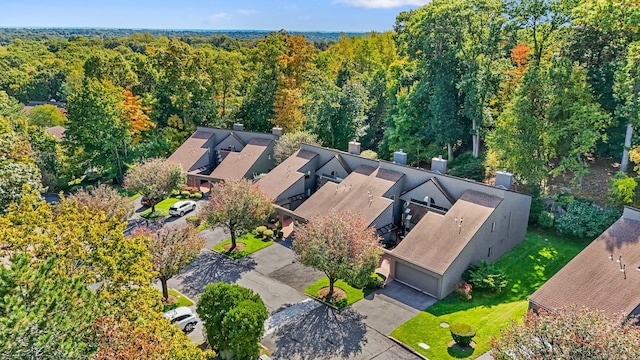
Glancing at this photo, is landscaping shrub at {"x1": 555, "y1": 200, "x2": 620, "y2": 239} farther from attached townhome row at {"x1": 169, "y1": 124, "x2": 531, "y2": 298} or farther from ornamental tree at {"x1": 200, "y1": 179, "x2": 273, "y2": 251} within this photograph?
ornamental tree at {"x1": 200, "y1": 179, "x2": 273, "y2": 251}

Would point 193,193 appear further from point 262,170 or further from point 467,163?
point 467,163

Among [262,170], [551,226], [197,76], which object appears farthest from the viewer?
[197,76]

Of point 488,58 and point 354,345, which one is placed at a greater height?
point 488,58

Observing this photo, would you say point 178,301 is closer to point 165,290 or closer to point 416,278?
point 165,290

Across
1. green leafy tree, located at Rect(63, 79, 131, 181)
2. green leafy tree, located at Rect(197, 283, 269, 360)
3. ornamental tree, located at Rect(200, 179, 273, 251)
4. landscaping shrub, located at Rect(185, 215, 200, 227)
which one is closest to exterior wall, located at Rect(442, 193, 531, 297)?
green leafy tree, located at Rect(197, 283, 269, 360)

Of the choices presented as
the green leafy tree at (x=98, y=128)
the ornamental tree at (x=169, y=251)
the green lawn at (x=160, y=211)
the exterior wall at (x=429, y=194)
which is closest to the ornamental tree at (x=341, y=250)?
the ornamental tree at (x=169, y=251)

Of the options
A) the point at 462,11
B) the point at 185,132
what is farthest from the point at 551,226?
the point at 185,132
